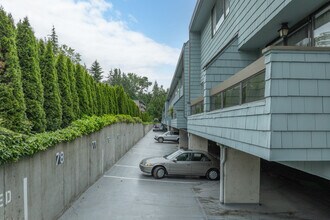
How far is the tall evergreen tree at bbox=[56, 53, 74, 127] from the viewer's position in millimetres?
11211

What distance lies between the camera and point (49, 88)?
9.77 meters

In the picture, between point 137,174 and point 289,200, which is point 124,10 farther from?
point 289,200

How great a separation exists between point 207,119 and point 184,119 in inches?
393

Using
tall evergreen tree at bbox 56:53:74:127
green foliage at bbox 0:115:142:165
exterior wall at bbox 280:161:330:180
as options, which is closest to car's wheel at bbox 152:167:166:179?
tall evergreen tree at bbox 56:53:74:127

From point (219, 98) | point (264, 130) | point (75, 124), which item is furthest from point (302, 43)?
point (75, 124)

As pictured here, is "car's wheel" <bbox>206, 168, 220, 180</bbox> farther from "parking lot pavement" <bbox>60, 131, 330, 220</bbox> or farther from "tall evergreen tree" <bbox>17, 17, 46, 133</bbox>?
"tall evergreen tree" <bbox>17, 17, 46, 133</bbox>

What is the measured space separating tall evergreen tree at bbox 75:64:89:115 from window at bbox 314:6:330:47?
9802mm

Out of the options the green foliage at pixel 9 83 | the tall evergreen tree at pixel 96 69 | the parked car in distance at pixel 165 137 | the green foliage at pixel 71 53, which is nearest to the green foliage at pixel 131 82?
the tall evergreen tree at pixel 96 69

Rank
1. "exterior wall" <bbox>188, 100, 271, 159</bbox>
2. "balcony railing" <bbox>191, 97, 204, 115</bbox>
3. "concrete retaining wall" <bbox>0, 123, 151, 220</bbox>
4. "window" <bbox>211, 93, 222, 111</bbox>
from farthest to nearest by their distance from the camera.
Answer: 1. "balcony railing" <bbox>191, 97, 204, 115</bbox>
2. "window" <bbox>211, 93, 222, 111</bbox>
3. "concrete retaining wall" <bbox>0, 123, 151, 220</bbox>
4. "exterior wall" <bbox>188, 100, 271, 159</bbox>

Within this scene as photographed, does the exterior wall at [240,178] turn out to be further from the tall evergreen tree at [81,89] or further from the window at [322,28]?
the tall evergreen tree at [81,89]

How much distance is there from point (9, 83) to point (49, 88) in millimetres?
2622

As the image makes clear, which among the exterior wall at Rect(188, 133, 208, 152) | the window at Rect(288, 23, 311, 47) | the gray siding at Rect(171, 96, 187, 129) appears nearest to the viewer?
the window at Rect(288, 23, 311, 47)

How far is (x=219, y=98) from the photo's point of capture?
8477mm

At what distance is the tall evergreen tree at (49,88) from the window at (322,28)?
7233 millimetres
